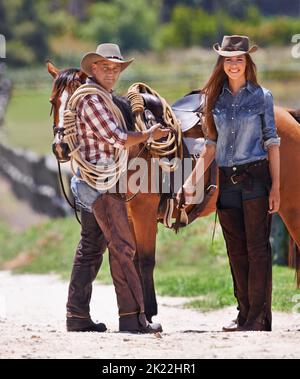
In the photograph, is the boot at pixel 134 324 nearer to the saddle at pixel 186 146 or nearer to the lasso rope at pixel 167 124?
the saddle at pixel 186 146

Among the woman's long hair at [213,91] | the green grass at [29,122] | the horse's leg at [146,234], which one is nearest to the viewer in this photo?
the woman's long hair at [213,91]

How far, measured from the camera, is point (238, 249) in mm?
9180

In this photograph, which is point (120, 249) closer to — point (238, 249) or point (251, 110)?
point (238, 249)

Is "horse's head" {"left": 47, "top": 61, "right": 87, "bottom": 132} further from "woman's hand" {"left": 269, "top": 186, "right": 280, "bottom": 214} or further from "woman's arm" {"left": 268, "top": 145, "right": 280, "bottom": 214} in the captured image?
"woman's hand" {"left": 269, "top": 186, "right": 280, "bottom": 214}

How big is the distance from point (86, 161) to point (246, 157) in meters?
1.10

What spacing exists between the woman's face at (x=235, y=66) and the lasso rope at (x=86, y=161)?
83 centimetres

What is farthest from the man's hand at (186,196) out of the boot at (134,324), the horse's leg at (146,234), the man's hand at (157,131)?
the boot at (134,324)

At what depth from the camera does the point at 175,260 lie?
15039 millimetres

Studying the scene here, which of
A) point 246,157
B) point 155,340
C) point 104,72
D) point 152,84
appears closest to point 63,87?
point 104,72

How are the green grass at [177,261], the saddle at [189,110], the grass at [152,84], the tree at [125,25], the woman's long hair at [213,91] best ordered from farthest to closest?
the tree at [125,25]
the grass at [152,84]
the green grass at [177,261]
the saddle at [189,110]
the woman's long hair at [213,91]

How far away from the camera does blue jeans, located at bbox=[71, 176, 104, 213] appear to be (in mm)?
8930

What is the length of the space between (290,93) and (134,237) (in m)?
33.6

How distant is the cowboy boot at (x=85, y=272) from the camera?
9.19 metres

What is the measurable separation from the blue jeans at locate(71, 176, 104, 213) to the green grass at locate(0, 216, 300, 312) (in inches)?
109
